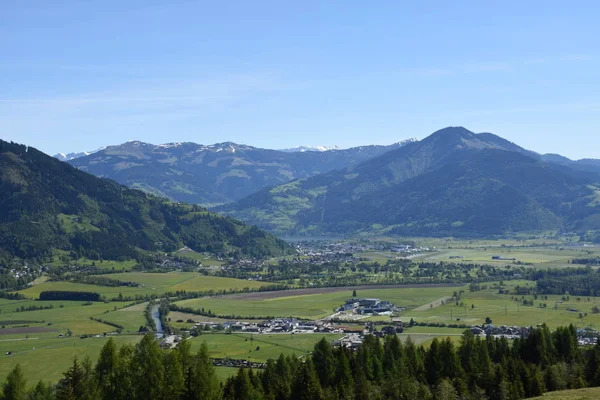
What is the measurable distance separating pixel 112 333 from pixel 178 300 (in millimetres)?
43111

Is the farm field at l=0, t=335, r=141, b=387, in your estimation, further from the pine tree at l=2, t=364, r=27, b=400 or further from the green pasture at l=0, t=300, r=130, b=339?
the pine tree at l=2, t=364, r=27, b=400

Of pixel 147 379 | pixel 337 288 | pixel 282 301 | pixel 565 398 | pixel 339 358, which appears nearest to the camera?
pixel 147 379

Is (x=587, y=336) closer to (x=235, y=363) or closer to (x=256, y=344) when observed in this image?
(x=256, y=344)

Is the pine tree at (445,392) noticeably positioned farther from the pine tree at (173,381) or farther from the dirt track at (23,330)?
the dirt track at (23,330)

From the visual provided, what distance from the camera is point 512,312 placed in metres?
141

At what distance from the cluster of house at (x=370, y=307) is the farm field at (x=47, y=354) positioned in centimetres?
5110

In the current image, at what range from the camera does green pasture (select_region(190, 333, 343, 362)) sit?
106 m

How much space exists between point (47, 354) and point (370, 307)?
7063 cm

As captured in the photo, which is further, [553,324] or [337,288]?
[337,288]

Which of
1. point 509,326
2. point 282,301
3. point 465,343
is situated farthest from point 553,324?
point 282,301

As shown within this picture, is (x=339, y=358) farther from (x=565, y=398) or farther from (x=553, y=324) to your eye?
(x=553, y=324)

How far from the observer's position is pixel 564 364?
7431 cm

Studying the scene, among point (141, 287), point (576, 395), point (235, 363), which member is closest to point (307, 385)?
point (576, 395)

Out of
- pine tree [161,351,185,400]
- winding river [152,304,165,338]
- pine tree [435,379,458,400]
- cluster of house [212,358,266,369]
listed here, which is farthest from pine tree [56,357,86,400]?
winding river [152,304,165,338]
